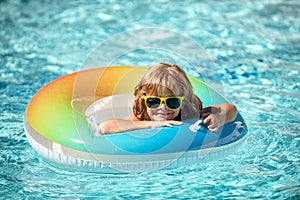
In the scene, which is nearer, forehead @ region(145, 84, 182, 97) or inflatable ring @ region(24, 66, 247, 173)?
inflatable ring @ region(24, 66, 247, 173)

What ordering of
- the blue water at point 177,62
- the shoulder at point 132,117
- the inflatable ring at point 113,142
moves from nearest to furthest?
1. the inflatable ring at point 113,142
2. the blue water at point 177,62
3. the shoulder at point 132,117

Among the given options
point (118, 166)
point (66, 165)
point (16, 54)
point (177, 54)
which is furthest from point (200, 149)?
point (16, 54)

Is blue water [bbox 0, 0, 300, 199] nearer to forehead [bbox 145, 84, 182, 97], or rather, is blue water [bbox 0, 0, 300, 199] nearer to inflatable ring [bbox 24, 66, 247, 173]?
inflatable ring [bbox 24, 66, 247, 173]

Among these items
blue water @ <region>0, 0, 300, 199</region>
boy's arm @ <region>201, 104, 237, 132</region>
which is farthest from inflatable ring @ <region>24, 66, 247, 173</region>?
blue water @ <region>0, 0, 300, 199</region>

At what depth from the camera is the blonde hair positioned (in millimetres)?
3613

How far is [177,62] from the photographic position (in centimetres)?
580

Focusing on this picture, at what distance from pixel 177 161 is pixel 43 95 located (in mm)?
1112

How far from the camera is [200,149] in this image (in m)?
3.52

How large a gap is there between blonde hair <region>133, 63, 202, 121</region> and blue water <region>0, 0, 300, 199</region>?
0.36 meters

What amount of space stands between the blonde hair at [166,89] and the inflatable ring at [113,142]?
0.12 m

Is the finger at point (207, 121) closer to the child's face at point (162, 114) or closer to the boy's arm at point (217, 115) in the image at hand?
the boy's arm at point (217, 115)

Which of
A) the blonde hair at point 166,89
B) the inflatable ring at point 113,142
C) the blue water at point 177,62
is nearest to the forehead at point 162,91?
the blonde hair at point 166,89

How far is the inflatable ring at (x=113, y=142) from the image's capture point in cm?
346

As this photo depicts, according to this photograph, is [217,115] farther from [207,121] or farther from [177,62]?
[177,62]
